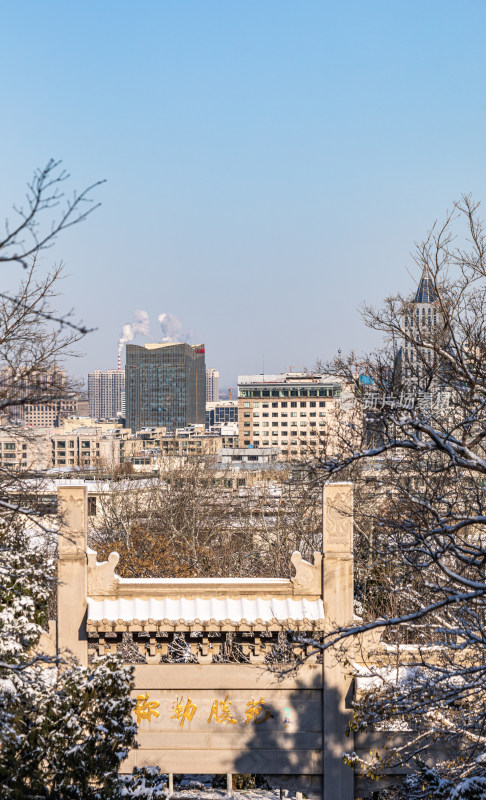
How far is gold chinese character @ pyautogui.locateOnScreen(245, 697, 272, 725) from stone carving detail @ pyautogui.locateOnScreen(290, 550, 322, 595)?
5.24ft

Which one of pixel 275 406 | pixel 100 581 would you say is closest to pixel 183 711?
pixel 100 581

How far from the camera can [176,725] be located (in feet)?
39.7

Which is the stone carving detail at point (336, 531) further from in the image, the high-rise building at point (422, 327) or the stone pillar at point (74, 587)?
the stone pillar at point (74, 587)

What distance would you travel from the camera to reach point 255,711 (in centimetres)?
1216

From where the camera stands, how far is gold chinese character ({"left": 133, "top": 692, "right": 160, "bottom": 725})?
12.1 metres

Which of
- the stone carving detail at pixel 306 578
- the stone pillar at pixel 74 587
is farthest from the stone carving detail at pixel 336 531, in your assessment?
the stone pillar at pixel 74 587

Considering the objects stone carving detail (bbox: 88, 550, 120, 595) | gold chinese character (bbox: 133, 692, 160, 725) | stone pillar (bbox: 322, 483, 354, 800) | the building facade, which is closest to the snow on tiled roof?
stone carving detail (bbox: 88, 550, 120, 595)

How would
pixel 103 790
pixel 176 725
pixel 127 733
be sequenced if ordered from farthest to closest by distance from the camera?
1. pixel 176 725
2. pixel 127 733
3. pixel 103 790

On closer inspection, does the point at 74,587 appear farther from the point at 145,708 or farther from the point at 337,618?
the point at 337,618

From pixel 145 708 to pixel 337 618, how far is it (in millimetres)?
2949

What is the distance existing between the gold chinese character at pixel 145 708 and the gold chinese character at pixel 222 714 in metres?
0.77

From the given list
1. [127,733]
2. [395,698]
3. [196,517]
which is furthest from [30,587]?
[196,517]

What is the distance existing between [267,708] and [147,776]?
2.73 metres

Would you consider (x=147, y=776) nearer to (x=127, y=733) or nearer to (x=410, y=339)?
(x=127, y=733)
